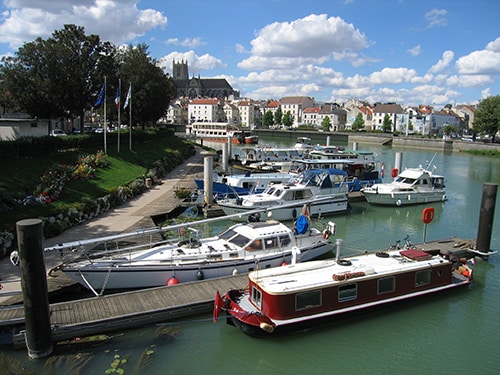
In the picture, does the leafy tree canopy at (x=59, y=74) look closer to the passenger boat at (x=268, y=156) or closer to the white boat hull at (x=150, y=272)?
the passenger boat at (x=268, y=156)

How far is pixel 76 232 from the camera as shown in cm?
2175

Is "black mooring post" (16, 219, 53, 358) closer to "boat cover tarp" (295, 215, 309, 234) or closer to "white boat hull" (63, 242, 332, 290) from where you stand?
"white boat hull" (63, 242, 332, 290)

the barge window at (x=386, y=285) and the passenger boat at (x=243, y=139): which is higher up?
the passenger boat at (x=243, y=139)

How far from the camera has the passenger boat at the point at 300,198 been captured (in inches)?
1132

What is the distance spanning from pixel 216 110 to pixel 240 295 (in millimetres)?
165130

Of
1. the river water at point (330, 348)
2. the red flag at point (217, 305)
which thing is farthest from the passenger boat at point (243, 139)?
the red flag at point (217, 305)

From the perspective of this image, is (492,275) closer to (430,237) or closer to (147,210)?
(430,237)

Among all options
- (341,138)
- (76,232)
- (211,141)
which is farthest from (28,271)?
(341,138)

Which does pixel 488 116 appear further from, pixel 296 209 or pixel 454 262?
pixel 454 262

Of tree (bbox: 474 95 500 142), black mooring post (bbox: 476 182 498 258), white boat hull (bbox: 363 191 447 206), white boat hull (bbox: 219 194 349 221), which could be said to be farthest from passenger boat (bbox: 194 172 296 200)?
tree (bbox: 474 95 500 142)

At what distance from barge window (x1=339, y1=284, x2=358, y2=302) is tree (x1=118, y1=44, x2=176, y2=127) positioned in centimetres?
4616

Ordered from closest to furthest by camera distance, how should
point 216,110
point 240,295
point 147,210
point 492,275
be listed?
point 240,295 → point 492,275 → point 147,210 → point 216,110

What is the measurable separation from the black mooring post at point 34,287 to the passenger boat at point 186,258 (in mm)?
2792

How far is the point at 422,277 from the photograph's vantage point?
55.1 ft
